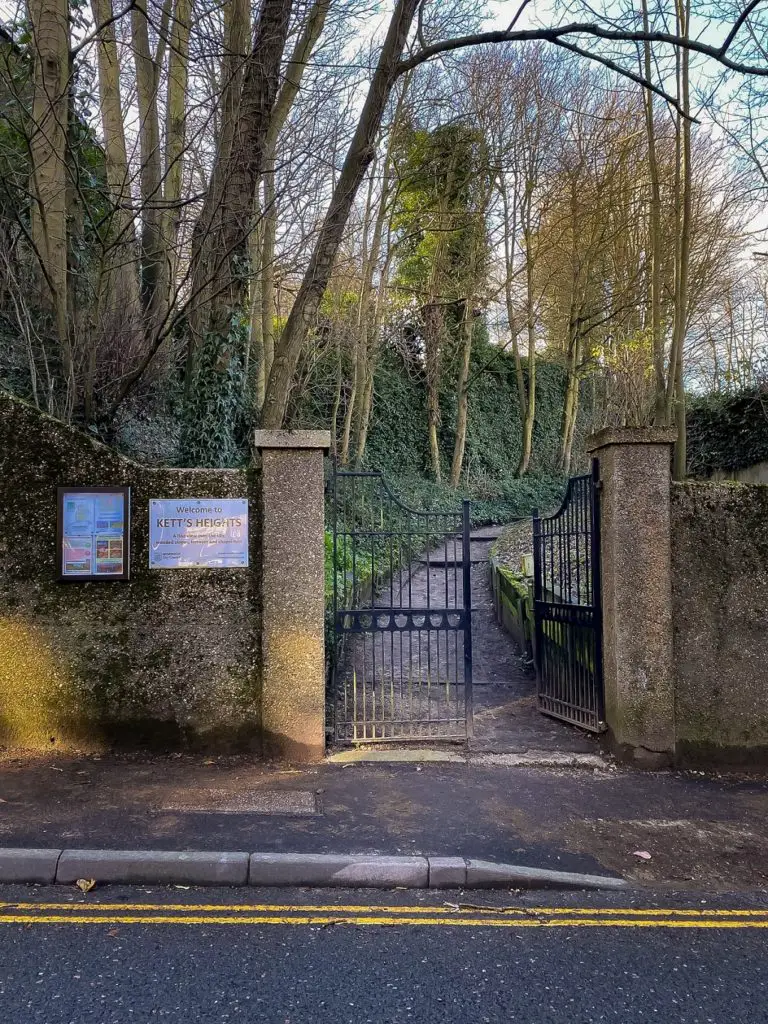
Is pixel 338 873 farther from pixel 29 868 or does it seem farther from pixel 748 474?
pixel 748 474

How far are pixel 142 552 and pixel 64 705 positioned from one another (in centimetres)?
152

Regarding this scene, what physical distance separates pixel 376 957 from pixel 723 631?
4371 millimetres

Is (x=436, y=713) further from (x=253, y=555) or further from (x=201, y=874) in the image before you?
(x=201, y=874)

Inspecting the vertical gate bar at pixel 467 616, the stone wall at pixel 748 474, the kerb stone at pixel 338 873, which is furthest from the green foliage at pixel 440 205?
the kerb stone at pixel 338 873

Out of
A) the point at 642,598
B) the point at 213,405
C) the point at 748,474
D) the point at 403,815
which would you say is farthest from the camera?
the point at 748,474

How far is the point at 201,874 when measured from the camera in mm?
4406

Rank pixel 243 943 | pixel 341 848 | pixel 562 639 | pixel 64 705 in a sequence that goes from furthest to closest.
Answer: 1. pixel 562 639
2. pixel 64 705
3. pixel 341 848
4. pixel 243 943

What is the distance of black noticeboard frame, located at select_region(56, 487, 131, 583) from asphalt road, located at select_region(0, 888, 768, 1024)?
268 cm

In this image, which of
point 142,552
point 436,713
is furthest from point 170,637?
point 436,713

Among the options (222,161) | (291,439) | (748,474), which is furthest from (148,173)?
(748,474)

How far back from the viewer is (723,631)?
6.44 meters

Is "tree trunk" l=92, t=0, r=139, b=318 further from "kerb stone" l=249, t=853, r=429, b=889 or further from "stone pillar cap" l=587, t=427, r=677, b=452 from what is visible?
"kerb stone" l=249, t=853, r=429, b=889

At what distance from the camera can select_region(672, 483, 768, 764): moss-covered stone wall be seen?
21.0ft

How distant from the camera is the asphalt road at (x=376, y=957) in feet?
10.6
